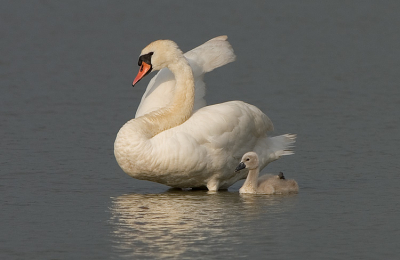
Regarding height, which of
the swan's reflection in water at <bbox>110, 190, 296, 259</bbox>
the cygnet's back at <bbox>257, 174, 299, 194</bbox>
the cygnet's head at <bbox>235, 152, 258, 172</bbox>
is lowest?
the swan's reflection in water at <bbox>110, 190, 296, 259</bbox>

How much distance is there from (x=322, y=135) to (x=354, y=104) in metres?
2.95

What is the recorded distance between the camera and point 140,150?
1089cm

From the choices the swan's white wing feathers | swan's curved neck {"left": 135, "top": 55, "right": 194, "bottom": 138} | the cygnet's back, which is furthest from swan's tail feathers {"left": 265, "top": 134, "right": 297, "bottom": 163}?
swan's curved neck {"left": 135, "top": 55, "right": 194, "bottom": 138}

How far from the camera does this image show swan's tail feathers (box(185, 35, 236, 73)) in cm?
1304

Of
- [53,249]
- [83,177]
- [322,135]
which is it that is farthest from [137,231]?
[322,135]

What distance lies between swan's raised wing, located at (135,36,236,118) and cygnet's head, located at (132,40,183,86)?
782 millimetres

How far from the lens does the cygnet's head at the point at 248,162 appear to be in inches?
443

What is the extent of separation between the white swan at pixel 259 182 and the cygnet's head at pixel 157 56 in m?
1.63

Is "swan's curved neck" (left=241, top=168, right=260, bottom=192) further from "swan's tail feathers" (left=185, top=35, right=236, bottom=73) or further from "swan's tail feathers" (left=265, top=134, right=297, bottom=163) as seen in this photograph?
"swan's tail feathers" (left=185, top=35, right=236, bottom=73)

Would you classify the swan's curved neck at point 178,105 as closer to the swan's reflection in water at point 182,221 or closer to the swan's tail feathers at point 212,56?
the swan's reflection in water at point 182,221

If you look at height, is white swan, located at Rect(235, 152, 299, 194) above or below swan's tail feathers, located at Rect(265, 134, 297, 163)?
below

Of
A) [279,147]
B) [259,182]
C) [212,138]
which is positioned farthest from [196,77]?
[259,182]

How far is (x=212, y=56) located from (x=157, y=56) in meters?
1.56

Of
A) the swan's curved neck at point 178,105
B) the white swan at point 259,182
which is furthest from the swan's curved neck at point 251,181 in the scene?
the swan's curved neck at point 178,105
